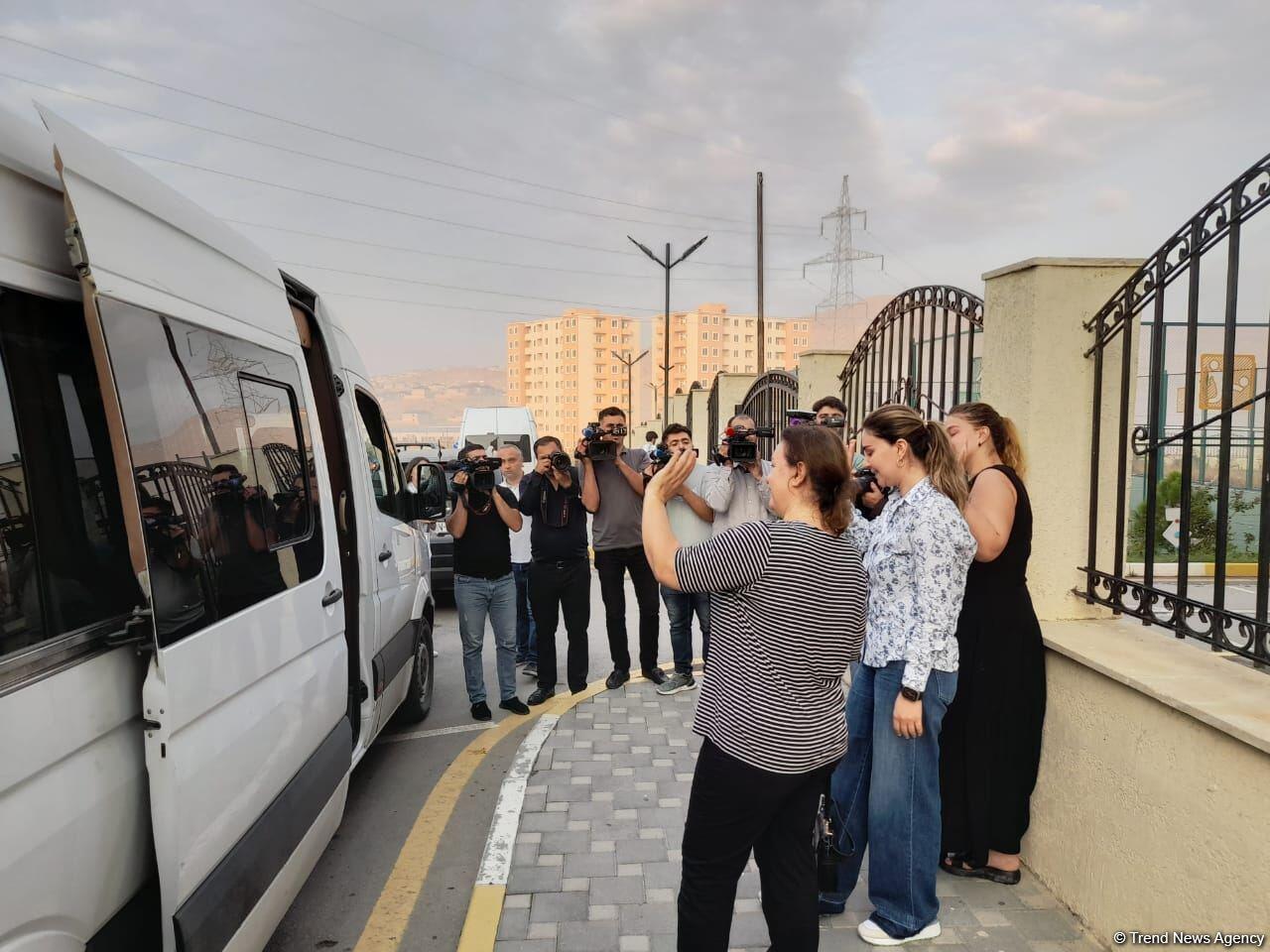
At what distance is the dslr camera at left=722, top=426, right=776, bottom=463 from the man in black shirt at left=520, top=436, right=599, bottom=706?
120 centimetres

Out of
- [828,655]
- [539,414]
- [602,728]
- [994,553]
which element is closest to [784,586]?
[828,655]

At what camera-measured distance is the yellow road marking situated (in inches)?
116

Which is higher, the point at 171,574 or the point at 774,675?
the point at 171,574

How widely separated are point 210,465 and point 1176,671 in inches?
117

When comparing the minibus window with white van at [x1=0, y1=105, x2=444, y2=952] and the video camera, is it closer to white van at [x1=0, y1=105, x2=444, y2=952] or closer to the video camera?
white van at [x1=0, y1=105, x2=444, y2=952]

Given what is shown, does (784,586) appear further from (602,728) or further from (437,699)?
(437,699)

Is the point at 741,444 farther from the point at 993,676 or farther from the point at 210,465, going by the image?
the point at 210,465

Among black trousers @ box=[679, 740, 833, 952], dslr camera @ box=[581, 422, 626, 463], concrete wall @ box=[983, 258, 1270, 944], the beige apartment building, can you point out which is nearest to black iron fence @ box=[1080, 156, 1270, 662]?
concrete wall @ box=[983, 258, 1270, 944]

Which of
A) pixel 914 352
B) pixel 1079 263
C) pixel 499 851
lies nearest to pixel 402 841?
pixel 499 851

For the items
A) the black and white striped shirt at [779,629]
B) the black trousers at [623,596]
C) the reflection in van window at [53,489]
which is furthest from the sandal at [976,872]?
the reflection in van window at [53,489]

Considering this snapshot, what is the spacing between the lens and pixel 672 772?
4.18m

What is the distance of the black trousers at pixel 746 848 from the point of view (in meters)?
2.14

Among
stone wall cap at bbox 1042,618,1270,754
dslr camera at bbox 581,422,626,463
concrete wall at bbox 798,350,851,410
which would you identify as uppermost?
concrete wall at bbox 798,350,851,410

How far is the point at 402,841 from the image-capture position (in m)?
3.69
